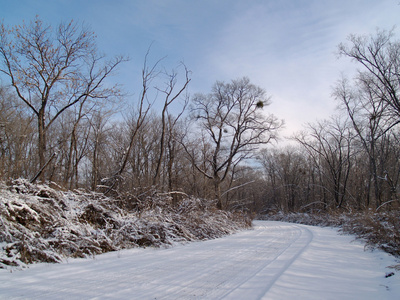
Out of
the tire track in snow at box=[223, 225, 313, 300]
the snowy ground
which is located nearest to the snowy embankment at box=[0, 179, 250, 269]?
the snowy ground

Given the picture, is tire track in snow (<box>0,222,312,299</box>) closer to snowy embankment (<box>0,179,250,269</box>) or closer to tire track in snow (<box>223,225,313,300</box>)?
tire track in snow (<box>223,225,313,300</box>)

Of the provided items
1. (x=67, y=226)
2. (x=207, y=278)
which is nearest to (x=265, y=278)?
(x=207, y=278)

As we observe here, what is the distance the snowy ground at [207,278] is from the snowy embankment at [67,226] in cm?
38

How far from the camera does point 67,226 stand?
5.60m

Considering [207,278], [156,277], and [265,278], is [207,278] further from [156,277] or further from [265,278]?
[265,278]

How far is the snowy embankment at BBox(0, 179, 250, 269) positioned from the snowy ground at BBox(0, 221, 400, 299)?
38cm

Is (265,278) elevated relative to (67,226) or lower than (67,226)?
lower

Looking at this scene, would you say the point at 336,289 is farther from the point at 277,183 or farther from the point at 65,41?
the point at 277,183

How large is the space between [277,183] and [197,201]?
40.6 meters

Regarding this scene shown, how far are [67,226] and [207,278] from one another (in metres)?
3.48

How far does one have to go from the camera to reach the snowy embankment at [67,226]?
15.4ft

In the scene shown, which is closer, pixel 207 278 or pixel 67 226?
pixel 207 278

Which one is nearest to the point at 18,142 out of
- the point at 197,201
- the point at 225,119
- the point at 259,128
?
the point at 197,201

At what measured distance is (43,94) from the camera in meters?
10.5
